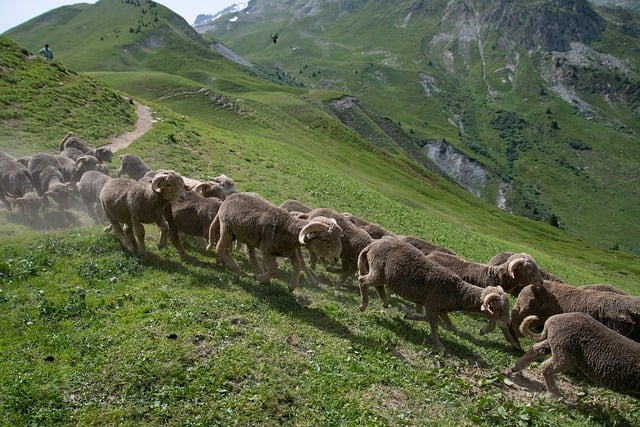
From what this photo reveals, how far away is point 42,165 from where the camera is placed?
2278cm

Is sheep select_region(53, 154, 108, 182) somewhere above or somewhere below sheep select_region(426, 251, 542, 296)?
above

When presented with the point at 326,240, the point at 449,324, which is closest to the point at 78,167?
the point at 326,240

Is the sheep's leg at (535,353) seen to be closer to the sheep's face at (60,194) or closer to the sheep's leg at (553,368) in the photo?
the sheep's leg at (553,368)

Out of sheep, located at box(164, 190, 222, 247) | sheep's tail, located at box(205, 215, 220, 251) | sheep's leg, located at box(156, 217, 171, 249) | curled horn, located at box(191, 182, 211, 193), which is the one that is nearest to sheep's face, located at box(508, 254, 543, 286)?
sheep's tail, located at box(205, 215, 220, 251)

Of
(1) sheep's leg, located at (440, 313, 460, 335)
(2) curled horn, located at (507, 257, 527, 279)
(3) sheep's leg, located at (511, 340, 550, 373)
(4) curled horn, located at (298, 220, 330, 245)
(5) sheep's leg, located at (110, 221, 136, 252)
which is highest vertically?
(4) curled horn, located at (298, 220, 330, 245)

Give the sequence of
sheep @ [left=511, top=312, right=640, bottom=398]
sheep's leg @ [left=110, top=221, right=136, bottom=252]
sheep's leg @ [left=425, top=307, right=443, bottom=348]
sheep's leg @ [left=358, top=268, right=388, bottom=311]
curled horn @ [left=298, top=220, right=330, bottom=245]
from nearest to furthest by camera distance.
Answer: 1. sheep @ [left=511, top=312, right=640, bottom=398]
2. curled horn @ [left=298, top=220, right=330, bottom=245]
3. sheep's leg @ [left=425, top=307, right=443, bottom=348]
4. sheep's leg @ [left=358, top=268, right=388, bottom=311]
5. sheep's leg @ [left=110, top=221, right=136, bottom=252]

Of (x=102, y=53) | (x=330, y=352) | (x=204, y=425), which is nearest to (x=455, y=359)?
(x=330, y=352)

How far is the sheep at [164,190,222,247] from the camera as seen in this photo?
17547 millimetres

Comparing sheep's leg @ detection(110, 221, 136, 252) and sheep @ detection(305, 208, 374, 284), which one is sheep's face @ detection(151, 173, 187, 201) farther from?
sheep @ detection(305, 208, 374, 284)

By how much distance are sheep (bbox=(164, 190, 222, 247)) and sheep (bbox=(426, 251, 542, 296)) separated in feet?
27.7

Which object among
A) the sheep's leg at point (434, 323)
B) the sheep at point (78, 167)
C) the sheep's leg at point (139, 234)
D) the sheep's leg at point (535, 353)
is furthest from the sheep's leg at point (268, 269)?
the sheep at point (78, 167)

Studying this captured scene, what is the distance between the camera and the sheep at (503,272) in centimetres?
1727

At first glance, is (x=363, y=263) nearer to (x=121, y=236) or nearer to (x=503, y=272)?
(x=503, y=272)

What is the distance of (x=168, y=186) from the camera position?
629 inches
